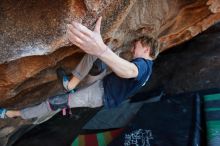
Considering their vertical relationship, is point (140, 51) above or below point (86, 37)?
above

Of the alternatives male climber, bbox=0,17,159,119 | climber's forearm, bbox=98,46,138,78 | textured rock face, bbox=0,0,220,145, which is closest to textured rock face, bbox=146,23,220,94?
textured rock face, bbox=0,0,220,145

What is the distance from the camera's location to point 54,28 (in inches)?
88.2

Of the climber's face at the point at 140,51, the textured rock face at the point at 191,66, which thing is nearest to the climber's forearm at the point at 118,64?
the climber's face at the point at 140,51

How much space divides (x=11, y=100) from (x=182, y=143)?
1708 millimetres

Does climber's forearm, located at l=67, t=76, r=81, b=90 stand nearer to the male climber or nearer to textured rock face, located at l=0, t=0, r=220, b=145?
the male climber

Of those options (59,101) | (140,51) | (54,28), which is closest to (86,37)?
(54,28)

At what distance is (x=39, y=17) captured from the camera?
224 cm

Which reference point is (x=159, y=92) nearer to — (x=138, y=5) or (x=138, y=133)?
(x=138, y=133)

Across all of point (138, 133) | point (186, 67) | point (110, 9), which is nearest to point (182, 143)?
point (138, 133)

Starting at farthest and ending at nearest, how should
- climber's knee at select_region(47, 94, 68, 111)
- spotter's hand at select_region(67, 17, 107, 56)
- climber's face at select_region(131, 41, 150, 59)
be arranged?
climber's knee at select_region(47, 94, 68, 111) < climber's face at select_region(131, 41, 150, 59) < spotter's hand at select_region(67, 17, 107, 56)

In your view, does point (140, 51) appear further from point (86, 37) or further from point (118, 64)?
point (86, 37)

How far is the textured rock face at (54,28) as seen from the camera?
7.21 feet

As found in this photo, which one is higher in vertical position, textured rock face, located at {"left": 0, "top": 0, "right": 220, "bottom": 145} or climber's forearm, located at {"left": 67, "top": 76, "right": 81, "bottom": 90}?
textured rock face, located at {"left": 0, "top": 0, "right": 220, "bottom": 145}

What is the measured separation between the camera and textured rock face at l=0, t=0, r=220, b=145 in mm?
2197
